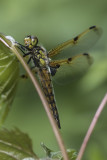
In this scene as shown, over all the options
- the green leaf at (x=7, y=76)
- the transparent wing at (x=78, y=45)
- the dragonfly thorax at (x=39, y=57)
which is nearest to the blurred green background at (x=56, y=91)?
the transparent wing at (x=78, y=45)

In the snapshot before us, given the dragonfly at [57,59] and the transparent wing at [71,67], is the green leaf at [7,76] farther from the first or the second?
the transparent wing at [71,67]

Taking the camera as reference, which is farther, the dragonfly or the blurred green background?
the blurred green background

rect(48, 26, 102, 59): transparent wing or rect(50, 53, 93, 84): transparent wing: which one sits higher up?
rect(48, 26, 102, 59): transparent wing

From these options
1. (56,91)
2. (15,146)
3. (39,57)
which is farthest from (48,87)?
(56,91)

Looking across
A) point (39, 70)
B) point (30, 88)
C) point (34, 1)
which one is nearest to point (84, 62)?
point (39, 70)

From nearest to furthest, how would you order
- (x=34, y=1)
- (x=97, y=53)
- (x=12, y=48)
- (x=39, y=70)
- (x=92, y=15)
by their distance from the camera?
(x=12, y=48)
(x=39, y=70)
(x=97, y=53)
(x=92, y=15)
(x=34, y=1)

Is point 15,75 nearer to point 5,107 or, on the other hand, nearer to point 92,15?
point 5,107

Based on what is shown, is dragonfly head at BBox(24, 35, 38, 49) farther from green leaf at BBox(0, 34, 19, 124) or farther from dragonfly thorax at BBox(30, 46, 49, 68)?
green leaf at BBox(0, 34, 19, 124)

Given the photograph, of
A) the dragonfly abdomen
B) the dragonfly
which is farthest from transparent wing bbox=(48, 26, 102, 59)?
the dragonfly abdomen
